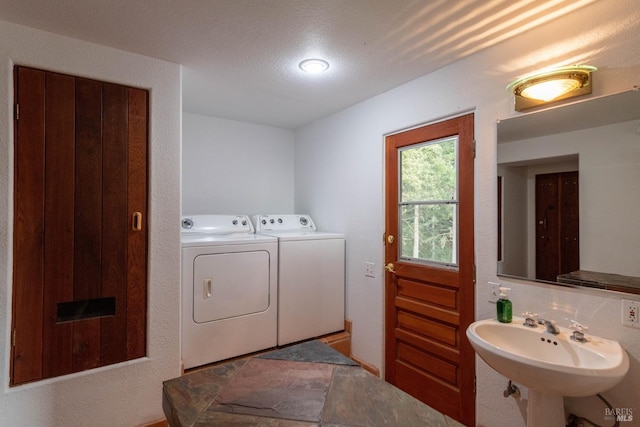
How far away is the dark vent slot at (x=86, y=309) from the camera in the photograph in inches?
69.9

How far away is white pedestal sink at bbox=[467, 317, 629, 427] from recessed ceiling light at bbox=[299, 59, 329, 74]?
5.85ft

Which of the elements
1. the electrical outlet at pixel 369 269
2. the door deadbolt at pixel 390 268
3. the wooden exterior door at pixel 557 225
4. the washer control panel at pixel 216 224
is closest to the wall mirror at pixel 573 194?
the wooden exterior door at pixel 557 225

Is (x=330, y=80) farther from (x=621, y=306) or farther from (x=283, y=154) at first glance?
A: (x=621, y=306)

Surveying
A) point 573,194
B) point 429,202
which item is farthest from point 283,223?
point 573,194

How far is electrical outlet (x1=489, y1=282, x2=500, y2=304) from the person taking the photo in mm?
1766

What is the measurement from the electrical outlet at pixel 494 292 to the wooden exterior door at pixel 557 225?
22 cm

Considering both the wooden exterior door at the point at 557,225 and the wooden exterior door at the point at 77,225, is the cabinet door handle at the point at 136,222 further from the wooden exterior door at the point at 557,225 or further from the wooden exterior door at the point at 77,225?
the wooden exterior door at the point at 557,225

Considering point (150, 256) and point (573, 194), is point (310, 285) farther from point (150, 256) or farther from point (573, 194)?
point (573, 194)

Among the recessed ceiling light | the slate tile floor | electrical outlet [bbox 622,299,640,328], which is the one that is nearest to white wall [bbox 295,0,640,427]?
electrical outlet [bbox 622,299,640,328]

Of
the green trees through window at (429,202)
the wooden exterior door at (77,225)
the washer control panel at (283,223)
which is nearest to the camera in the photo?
the wooden exterior door at (77,225)

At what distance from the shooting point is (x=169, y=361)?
6.61 ft

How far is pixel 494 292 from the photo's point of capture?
1781 mm

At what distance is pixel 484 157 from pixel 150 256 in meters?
2.15

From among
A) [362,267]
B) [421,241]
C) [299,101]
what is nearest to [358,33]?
[299,101]
